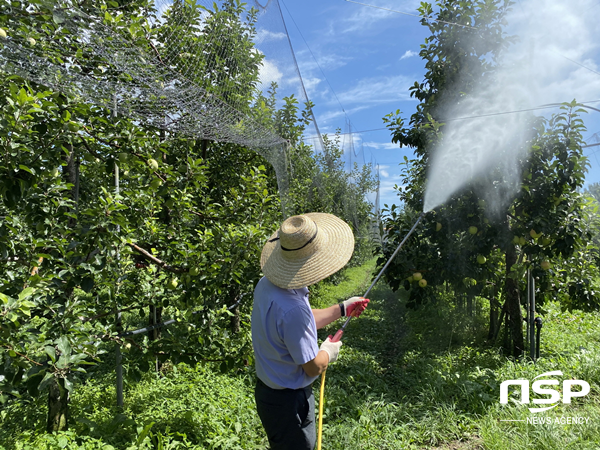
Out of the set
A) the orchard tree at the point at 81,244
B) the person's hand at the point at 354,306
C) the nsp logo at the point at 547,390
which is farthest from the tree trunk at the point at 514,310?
the orchard tree at the point at 81,244

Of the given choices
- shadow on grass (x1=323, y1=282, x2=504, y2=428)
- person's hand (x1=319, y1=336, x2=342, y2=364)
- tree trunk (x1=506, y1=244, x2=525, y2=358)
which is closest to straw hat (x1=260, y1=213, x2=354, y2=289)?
person's hand (x1=319, y1=336, x2=342, y2=364)

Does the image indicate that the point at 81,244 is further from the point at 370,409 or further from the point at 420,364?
the point at 420,364

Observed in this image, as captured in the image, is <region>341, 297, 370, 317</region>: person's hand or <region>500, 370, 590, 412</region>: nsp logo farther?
<region>500, 370, 590, 412</region>: nsp logo

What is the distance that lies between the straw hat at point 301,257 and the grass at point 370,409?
65.7 inches

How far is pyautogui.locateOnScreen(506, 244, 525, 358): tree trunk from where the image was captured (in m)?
4.56

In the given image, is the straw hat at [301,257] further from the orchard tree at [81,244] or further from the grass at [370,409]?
the grass at [370,409]

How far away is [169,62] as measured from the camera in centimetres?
324

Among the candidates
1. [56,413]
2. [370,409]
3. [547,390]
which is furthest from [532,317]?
[56,413]

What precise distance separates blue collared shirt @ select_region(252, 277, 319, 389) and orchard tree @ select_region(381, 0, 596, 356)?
3.07 metres

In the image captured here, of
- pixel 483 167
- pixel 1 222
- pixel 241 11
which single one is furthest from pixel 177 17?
pixel 483 167

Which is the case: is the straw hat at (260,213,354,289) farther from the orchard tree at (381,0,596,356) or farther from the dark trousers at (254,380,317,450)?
the orchard tree at (381,0,596,356)

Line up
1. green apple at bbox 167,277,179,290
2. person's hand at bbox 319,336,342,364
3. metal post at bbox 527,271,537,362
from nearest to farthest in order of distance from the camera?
person's hand at bbox 319,336,342,364 → green apple at bbox 167,277,179,290 → metal post at bbox 527,271,537,362

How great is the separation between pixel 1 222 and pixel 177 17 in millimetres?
2798

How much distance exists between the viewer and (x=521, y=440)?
278cm
